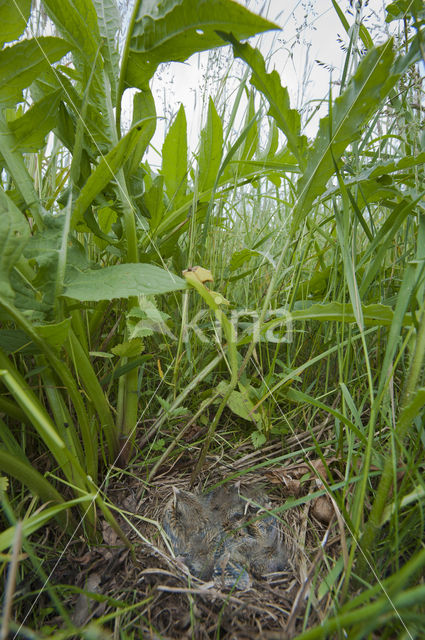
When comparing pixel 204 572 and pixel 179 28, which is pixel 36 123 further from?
pixel 204 572

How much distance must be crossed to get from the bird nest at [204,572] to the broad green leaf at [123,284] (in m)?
0.39

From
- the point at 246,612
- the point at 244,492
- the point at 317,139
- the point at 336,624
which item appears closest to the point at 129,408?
the point at 244,492

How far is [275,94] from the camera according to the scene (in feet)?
2.58

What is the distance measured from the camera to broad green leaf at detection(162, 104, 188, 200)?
3.18ft

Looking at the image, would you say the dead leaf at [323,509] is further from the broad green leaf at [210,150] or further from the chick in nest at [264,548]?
the broad green leaf at [210,150]

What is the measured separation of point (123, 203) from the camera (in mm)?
792

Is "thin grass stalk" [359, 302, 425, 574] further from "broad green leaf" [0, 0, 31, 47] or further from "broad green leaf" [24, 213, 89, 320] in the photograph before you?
"broad green leaf" [0, 0, 31, 47]

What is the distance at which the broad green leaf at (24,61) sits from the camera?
67 centimetres

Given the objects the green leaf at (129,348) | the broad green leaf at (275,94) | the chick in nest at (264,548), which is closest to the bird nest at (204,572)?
the chick in nest at (264,548)

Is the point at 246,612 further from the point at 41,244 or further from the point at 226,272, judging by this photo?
the point at 226,272

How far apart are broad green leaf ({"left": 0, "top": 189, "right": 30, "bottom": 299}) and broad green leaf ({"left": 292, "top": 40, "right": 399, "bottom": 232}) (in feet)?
1.88

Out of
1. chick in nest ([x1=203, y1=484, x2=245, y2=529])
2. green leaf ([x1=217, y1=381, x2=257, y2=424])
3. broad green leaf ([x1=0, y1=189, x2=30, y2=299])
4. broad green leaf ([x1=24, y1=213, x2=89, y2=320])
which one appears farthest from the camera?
green leaf ([x1=217, y1=381, x2=257, y2=424])

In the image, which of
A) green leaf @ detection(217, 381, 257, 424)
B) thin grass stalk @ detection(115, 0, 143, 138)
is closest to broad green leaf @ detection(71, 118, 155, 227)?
thin grass stalk @ detection(115, 0, 143, 138)

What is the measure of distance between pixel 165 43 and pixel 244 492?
0.97 m
